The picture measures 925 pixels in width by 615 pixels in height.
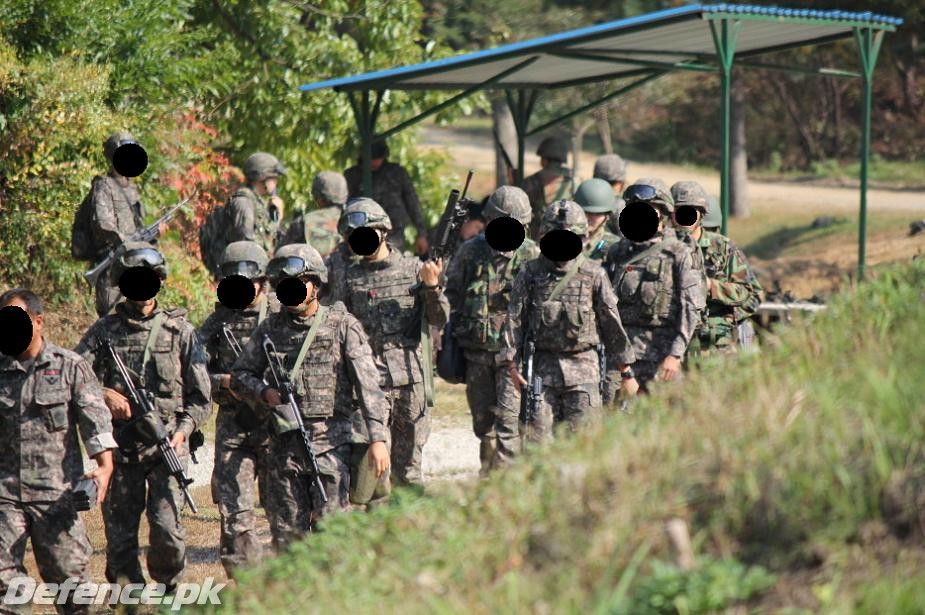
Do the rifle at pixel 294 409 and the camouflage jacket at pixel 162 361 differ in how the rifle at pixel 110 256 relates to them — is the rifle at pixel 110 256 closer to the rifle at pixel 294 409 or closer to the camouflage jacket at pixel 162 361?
the camouflage jacket at pixel 162 361

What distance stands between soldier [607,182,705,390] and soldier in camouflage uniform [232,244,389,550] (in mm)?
2306

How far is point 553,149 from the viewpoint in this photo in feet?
43.9

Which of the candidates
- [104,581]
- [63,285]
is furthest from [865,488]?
[63,285]

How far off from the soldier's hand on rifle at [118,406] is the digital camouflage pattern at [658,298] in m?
3.36

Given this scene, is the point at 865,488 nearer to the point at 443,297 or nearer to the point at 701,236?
the point at 443,297

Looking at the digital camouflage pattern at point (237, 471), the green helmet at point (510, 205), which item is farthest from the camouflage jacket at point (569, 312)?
the digital camouflage pattern at point (237, 471)

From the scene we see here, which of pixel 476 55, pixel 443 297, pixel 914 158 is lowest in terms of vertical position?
pixel 914 158

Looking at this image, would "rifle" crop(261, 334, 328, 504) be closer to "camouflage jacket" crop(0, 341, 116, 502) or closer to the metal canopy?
"camouflage jacket" crop(0, 341, 116, 502)

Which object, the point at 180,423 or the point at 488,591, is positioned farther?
the point at 180,423

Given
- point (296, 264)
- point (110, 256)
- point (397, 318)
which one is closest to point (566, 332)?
point (397, 318)

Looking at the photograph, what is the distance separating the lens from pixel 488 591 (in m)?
4.98

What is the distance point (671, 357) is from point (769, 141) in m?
28.4

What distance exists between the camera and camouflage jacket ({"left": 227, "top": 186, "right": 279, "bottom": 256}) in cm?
1205

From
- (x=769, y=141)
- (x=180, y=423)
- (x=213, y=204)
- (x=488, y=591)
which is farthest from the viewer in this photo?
(x=769, y=141)
